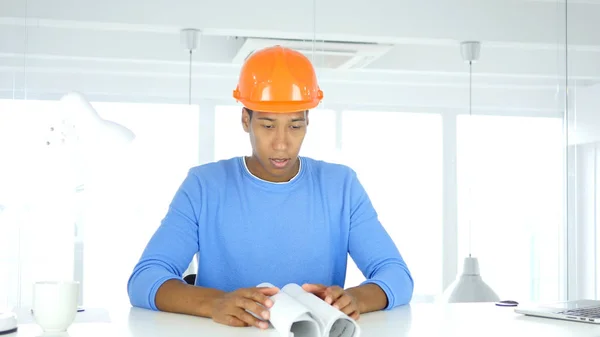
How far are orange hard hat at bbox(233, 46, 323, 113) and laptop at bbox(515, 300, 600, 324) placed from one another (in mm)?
727

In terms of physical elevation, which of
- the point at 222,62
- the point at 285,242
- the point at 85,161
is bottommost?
the point at 285,242

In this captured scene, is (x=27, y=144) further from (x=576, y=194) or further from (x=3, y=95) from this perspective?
(x=576, y=194)

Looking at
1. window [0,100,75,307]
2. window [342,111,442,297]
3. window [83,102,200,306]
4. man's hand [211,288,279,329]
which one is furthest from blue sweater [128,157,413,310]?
window [342,111,442,297]

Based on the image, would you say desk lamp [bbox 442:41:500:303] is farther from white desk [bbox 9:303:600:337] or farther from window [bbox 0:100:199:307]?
white desk [bbox 9:303:600:337]

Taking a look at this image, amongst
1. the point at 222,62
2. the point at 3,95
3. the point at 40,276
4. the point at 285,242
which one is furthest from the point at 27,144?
the point at 285,242

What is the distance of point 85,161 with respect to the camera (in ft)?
12.6

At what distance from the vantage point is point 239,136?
4.14 metres

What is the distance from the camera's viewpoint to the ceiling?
3.89 m

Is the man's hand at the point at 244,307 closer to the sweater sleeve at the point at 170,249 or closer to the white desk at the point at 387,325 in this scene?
the white desk at the point at 387,325

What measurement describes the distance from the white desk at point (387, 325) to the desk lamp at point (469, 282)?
2.50 m

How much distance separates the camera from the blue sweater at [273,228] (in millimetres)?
2076

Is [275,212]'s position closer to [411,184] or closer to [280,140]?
[280,140]

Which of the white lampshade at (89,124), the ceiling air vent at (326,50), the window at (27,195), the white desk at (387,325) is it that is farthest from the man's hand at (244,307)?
the ceiling air vent at (326,50)

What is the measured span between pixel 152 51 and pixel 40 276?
128 cm
